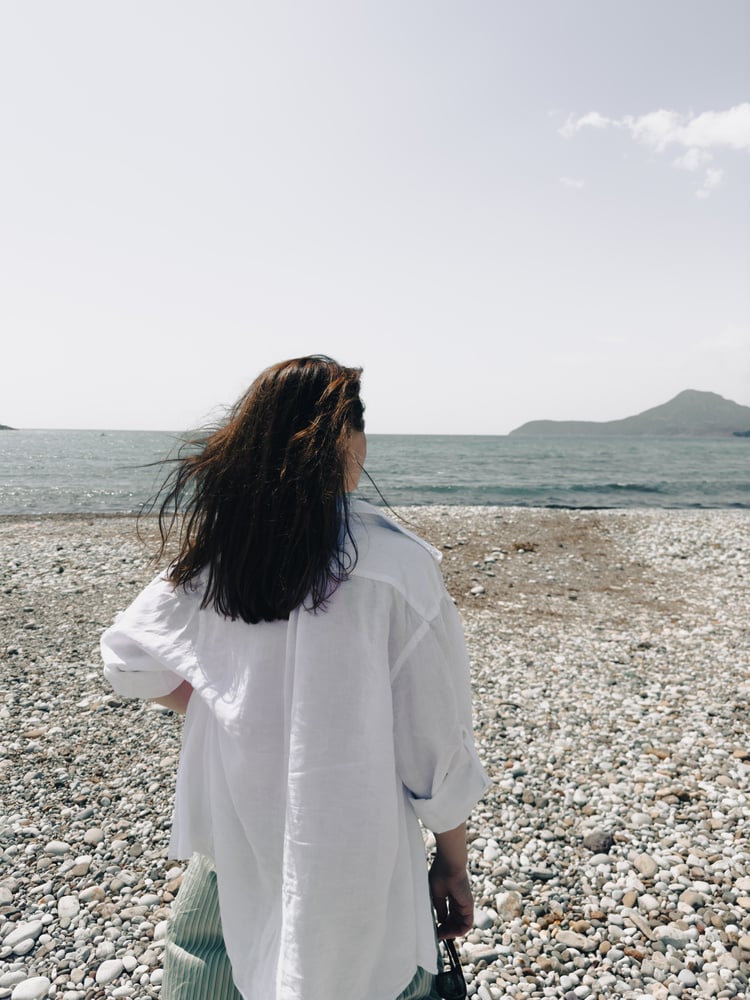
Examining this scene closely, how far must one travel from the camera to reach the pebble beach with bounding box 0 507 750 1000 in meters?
3.32

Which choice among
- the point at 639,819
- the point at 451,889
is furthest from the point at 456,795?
the point at 639,819

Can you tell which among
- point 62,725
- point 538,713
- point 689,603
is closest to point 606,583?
point 689,603

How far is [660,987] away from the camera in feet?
10.3

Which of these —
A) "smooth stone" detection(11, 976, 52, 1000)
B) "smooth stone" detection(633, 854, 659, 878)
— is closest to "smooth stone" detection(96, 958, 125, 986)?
"smooth stone" detection(11, 976, 52, 1000)

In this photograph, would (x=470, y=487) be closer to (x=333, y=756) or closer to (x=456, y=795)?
(x=456, y=795)

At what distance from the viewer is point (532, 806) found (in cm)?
468

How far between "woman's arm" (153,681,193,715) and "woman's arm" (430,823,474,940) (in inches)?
33.0

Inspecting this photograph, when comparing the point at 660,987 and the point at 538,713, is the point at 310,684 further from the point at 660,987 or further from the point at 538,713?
the point at 538,713

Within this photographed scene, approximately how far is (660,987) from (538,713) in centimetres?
308

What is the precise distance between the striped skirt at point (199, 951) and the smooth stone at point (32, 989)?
210cm

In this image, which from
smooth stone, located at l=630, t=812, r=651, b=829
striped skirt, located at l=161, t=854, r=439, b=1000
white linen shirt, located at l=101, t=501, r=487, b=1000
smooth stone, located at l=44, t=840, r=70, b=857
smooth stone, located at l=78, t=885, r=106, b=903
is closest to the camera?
white linen shirt, located at l=101, t=501, r=487, b=1000

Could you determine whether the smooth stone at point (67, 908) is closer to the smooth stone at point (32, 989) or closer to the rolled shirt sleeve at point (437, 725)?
the smooth stone at point (32, 989)

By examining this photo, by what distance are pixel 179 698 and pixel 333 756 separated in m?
0.63

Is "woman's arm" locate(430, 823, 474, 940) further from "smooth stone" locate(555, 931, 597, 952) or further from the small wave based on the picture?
the small wave
